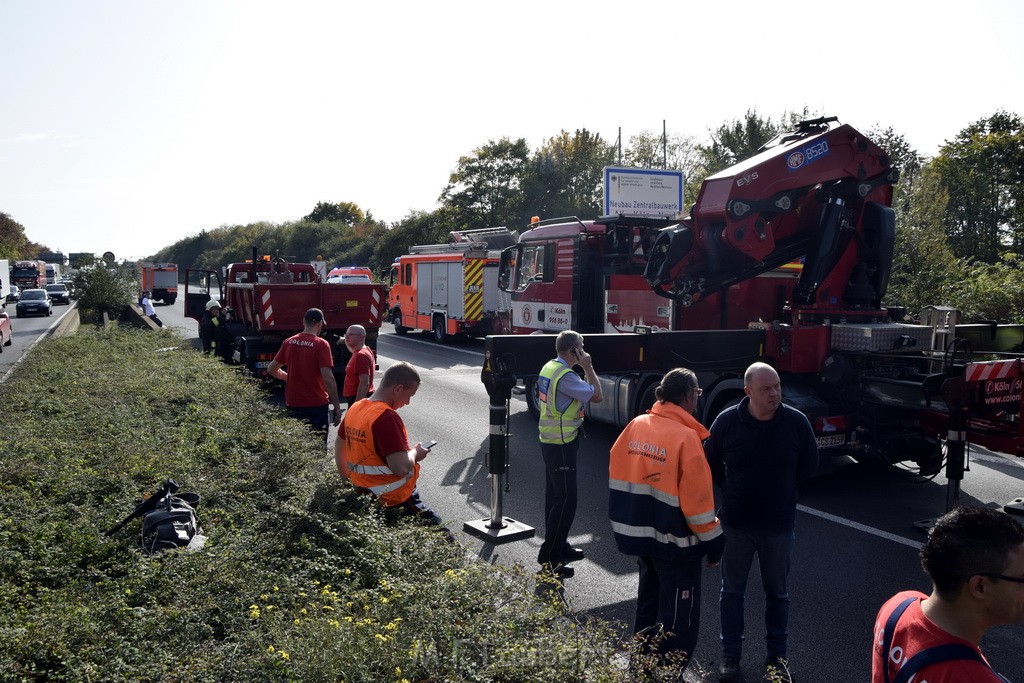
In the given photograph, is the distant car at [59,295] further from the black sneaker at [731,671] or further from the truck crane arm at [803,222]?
the black sneaker at [731,671]

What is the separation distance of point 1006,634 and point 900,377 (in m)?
3.06

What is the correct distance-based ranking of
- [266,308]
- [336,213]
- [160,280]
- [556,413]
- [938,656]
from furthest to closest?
[336,213] < [160,280] < [266,308] < [556,413] < [938,656]

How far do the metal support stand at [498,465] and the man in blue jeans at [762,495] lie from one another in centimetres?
241

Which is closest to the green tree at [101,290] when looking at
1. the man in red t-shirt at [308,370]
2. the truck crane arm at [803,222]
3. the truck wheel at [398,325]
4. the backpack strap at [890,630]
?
the truck wheel at [398,325]

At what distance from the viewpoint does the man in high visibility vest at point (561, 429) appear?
5855 mm

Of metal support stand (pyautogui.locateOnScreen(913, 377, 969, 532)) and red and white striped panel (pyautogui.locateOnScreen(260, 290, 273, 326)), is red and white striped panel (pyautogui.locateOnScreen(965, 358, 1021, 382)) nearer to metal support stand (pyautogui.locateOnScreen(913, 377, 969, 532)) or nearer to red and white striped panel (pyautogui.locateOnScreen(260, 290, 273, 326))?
metal support stand (pyautogui.locateOnScreen(913, 377, 969, 532))

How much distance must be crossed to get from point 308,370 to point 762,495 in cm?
521

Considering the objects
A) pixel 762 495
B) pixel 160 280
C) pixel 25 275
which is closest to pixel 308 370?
pixel 762 495

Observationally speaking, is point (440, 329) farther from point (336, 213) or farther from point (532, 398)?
point (336, 213)

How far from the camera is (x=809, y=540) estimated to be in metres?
6.72

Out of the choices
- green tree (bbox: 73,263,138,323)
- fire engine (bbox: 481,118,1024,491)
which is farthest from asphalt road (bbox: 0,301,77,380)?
fire engine (bbox: 481,118,1024,491)

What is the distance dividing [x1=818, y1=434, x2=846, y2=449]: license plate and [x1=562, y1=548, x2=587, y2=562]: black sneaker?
2786 millimetres

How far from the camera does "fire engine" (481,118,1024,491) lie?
6.91 metres

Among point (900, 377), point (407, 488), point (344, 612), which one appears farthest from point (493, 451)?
point (900, 377)
